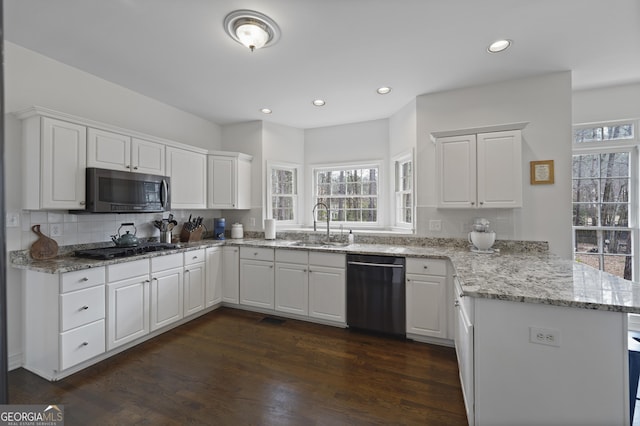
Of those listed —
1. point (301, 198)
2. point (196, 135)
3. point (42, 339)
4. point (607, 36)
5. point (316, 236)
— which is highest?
point (607, 36)

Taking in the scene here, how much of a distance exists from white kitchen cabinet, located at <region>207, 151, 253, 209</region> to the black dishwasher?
6.51 ft

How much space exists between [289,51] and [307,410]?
2.77m

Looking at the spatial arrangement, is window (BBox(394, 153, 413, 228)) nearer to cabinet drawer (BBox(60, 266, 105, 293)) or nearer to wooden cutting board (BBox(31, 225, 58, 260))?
cabinet drawer (BBox(60, 266, 105, 293))

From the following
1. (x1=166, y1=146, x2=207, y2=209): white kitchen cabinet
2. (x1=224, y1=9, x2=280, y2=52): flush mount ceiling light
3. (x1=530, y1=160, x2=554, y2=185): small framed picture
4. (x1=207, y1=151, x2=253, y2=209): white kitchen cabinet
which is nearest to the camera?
(x1=224, y1=9, x2=280, y2=52): flush mount ceiling light

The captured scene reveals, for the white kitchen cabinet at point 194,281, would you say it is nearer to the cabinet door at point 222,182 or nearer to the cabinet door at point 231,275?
the cabinet door at point 231,275

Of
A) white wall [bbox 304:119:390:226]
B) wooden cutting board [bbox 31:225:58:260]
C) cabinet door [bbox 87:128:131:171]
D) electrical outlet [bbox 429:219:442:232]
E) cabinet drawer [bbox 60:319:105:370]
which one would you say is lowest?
cabinet drawer [bbox 60:319:105:370]

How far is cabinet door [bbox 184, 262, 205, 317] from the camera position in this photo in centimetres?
320

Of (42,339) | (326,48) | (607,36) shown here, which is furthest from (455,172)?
(42,339)

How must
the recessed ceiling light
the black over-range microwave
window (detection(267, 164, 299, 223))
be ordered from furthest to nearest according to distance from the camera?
1. window (detection(267, 164, 299, 223))
2. the black over-range microwave
3. the recessed ceiling light

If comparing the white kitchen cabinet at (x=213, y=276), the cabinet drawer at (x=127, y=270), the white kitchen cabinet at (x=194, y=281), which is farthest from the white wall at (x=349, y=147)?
the cabinet drawer at (x=127, y=270)

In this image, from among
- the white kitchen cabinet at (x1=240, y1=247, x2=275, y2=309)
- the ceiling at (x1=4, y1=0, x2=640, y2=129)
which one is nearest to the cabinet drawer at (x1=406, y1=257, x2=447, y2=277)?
the white kitchen cabinet at (x1=240, y1=247, x2=275, y2=309)

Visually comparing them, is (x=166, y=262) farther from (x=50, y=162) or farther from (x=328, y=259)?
(x=328, y=259)

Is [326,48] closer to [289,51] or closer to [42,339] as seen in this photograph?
[289,51]

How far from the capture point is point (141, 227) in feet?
10.8
